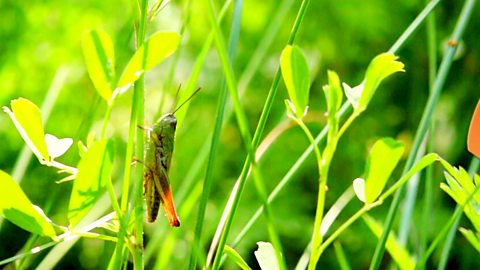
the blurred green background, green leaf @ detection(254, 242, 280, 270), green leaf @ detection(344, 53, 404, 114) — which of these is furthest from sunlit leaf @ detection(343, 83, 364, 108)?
the blurred green background

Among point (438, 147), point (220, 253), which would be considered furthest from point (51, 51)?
point (220, 253)

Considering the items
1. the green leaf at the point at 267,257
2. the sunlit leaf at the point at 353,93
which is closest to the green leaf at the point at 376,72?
the sunlit leaf at the point at 353,93

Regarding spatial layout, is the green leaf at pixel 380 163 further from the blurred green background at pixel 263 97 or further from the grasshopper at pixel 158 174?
the blurred green background at pixel 263 97

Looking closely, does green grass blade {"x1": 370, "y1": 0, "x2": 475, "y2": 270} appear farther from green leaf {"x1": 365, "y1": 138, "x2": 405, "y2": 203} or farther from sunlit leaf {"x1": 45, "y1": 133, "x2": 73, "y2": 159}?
sunlit leaf {"x1": 45, "y1": 133, "x2": 73, "y2": 159}

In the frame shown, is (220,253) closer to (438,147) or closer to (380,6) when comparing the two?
(438,147)

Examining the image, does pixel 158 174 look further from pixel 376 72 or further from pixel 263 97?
pixel 263 97

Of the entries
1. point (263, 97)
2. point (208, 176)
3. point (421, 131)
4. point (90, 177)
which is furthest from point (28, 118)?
point (263, 97)
